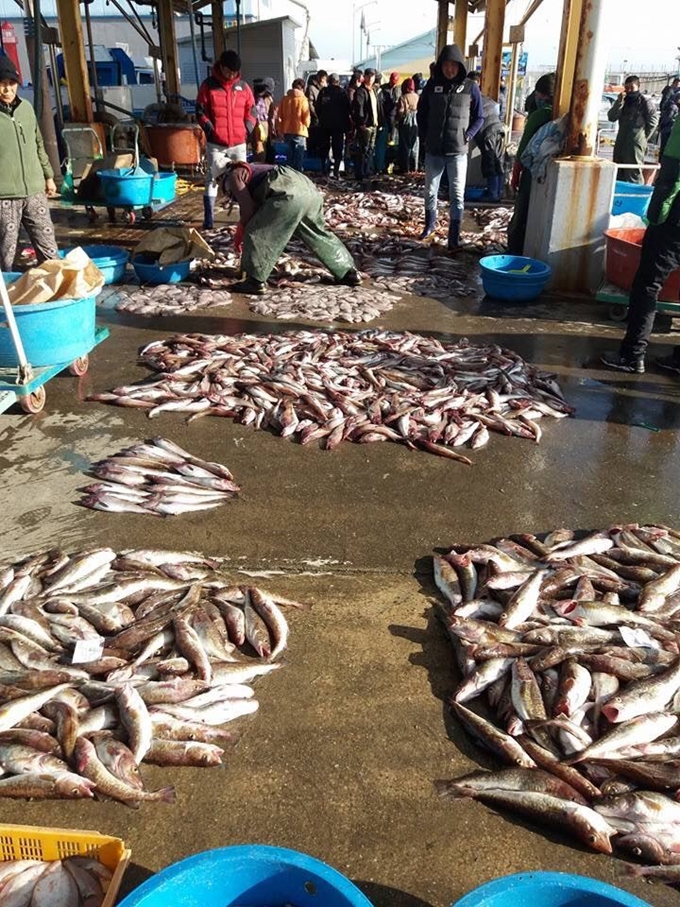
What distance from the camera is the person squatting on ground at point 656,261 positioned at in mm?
5848

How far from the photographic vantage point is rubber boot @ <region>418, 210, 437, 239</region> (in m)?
11.5

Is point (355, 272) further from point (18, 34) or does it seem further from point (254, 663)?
point (18, 34)

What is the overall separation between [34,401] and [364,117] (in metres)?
15.7

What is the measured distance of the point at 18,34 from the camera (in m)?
40.4

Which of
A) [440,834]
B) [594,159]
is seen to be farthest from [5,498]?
[594,159]

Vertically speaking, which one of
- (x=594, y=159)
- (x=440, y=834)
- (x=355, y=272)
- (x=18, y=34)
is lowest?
(x=440, y=834)

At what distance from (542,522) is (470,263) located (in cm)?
732

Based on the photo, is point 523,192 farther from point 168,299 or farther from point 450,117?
point 168,299

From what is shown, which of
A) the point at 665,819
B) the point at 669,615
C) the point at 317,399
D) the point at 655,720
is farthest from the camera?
the point at 317,399

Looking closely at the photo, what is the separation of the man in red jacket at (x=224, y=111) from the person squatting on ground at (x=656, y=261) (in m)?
6.45

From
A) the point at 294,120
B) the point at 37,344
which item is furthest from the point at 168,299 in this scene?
the point at 294,120

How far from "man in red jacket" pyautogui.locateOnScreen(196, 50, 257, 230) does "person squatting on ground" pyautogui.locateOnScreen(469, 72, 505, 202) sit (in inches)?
246

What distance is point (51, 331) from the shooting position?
5.26 m

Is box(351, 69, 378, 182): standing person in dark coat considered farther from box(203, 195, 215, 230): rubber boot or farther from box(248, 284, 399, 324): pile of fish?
box(248, 284, 399, 324): pile of fish
